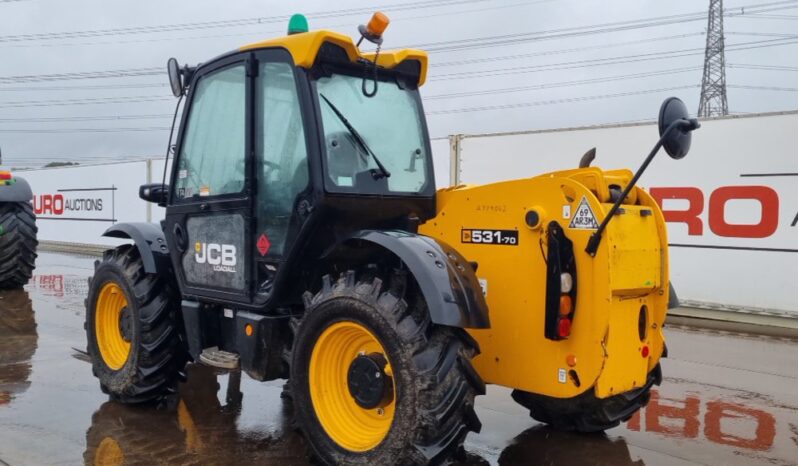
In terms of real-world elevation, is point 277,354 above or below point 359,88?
below

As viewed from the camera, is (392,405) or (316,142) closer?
(392,405)

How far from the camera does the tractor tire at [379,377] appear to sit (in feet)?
11.2

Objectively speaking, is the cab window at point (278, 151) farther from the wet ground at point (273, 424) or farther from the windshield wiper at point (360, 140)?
the wet ground at point (273, 424)

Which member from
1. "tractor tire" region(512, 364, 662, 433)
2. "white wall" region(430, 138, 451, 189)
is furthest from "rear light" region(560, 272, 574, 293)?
"white wall" region(430, 138, 451, 189)

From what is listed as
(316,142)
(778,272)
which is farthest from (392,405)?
(778,272)

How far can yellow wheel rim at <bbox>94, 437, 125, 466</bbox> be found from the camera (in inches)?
163

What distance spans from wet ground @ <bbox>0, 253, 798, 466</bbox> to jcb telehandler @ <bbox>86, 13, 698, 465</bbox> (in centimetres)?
28

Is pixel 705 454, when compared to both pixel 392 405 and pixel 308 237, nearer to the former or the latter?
pixel 392 405

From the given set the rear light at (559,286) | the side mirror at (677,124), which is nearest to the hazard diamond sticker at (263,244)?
the rear light at (559,286)

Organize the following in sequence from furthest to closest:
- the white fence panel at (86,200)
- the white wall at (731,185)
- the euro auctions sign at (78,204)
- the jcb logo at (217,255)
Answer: the euro auctions sign at (78,204), the white fence panel at (86,200), the white wall at (731,185), the jcb logo at (217,255)

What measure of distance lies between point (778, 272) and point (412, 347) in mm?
7199

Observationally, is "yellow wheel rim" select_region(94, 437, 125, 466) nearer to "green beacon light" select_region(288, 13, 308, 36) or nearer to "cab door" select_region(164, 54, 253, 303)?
"cab door" select_region(164, 54, 253, 303)

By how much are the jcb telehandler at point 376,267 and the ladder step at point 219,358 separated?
0.07 feet

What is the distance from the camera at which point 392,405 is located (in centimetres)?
373
